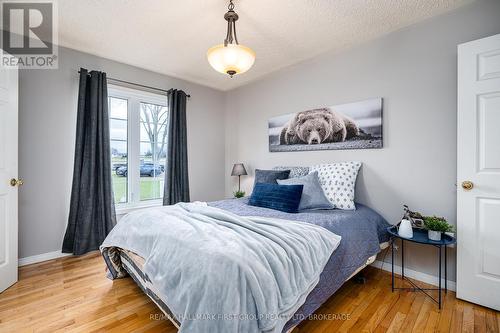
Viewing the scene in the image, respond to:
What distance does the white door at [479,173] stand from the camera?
5.87 ft

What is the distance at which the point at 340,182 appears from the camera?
2.47 metres

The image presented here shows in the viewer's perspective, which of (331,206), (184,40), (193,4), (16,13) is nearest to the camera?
(193,4)

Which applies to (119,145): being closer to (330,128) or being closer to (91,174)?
(91,174)

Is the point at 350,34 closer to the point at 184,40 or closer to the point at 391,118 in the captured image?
the point at 391,118

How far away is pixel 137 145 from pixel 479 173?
381cm

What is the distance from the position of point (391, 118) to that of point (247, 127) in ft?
7.21

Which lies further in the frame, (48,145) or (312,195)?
(48,145)

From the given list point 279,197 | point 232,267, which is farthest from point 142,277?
point 279,197

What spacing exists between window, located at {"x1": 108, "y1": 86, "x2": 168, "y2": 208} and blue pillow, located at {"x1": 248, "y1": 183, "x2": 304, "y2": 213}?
1.84m

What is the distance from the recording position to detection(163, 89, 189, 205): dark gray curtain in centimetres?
354

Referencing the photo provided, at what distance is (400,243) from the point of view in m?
2.42

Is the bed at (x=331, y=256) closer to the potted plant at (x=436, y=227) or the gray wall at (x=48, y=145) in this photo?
the potted plant at (x=436, y=227)

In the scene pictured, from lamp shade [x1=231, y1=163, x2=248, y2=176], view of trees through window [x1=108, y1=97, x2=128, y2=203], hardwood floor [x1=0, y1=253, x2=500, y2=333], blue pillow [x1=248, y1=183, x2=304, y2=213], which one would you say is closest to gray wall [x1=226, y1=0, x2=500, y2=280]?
hardwood floor [x1=0, y1=253, x2=500, y2=333]

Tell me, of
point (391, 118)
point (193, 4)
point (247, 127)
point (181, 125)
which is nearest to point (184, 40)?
point (193, 4)
